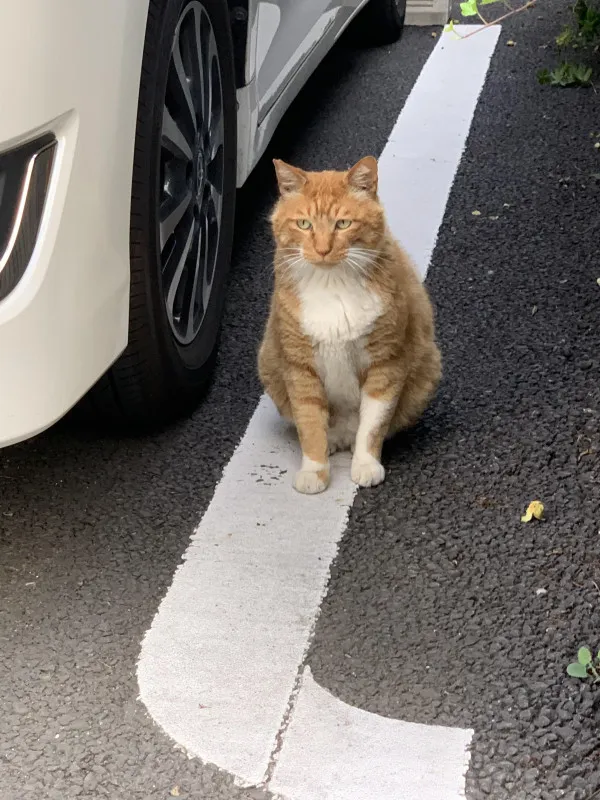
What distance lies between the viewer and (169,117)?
2389 millimetres

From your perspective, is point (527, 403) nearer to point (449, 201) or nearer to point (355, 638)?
point (355, 638)

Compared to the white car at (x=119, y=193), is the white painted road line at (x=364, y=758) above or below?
below

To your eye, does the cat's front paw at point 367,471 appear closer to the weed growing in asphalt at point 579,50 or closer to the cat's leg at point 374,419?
the cat's leg at point 374,419

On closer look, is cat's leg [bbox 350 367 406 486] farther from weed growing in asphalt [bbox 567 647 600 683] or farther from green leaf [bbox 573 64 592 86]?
green leaf [bbox 573 64 592 86]

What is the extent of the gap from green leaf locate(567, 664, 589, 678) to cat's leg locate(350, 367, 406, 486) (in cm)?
76

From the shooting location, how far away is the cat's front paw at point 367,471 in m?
2.40

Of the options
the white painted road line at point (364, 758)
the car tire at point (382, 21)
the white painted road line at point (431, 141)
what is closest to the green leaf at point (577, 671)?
the white painted road line at point (364, 758)

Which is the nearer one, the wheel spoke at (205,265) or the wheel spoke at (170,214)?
the wheel spoke at (170,214)

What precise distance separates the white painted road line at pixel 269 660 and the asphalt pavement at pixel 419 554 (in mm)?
38

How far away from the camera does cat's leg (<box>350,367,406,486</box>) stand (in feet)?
7.91

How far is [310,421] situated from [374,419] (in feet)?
0.55

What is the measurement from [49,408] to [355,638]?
2.56 ft

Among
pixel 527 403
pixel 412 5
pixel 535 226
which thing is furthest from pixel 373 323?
pixel 412 5

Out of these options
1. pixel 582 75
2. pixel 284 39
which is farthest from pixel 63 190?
pixel 582 75
